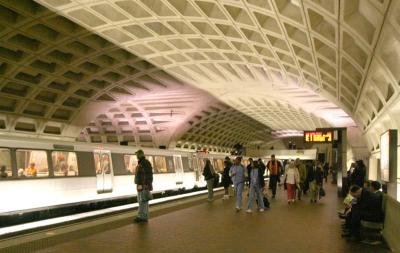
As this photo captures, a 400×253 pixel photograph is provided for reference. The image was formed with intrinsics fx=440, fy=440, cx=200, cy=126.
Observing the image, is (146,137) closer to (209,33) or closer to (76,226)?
(209,33)

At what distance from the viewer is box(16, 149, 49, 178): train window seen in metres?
12.4

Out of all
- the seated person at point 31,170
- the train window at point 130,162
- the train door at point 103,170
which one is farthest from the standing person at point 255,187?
the train window at point 130,162

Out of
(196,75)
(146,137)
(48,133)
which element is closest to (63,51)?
(196,75)

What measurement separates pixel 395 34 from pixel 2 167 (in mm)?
10140

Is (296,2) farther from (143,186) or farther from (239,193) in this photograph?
(143,186)

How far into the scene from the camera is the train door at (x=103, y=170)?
52.9 feet

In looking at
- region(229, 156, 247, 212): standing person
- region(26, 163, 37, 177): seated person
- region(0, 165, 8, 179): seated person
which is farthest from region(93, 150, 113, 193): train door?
region(229, 156, 247, 212): standing person

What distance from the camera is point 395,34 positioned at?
365 inches

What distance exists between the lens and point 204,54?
22156mm

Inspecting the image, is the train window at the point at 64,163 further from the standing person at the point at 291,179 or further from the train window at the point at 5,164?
the standing person at the point at 291,179

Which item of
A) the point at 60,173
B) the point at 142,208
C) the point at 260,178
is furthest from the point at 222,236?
Result: the point at 60,173

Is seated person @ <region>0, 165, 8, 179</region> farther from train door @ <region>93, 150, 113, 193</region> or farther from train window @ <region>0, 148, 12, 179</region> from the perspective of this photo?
train door @ <region>93, 150, 113, 193</region>

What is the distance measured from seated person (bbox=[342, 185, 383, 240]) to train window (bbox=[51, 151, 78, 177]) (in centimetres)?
910

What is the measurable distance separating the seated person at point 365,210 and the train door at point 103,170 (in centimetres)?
997
